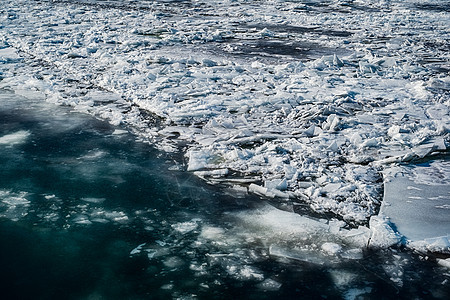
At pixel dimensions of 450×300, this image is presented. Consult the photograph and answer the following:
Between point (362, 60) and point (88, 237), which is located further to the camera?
point (362, 60)

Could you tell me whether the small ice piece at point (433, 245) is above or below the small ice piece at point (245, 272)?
above

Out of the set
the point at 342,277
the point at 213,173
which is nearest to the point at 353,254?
the point at 342,277

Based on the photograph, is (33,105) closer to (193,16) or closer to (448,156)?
(448,156)

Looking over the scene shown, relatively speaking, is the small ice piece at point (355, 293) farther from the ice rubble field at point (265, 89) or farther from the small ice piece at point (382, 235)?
the ice rubble field at point (265, 89)

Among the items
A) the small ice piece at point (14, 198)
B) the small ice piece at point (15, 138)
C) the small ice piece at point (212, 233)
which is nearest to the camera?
the small ice piece at point (212, 233)

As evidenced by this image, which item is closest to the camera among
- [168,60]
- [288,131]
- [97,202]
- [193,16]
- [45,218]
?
[45,218]

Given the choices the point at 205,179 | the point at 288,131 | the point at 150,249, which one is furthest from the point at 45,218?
the point at 288,131

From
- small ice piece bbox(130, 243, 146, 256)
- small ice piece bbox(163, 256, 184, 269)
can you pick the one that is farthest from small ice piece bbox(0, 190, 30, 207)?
small ice piece bbox(163, 256, 184, 269)

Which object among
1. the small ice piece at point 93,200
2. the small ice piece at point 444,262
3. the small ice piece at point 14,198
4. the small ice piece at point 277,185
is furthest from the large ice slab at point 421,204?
the small ice piece at point 14,198
